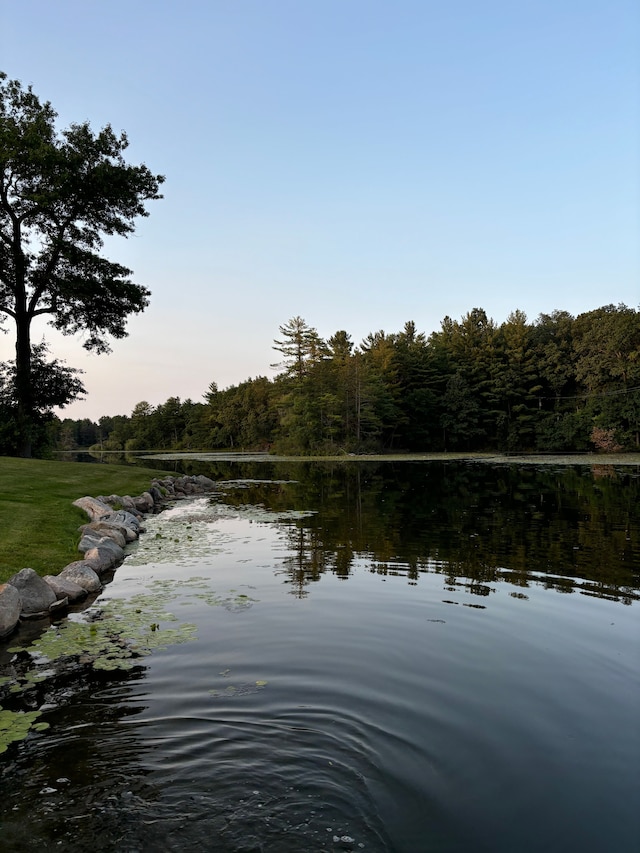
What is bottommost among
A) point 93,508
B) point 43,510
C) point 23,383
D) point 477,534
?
point 477,534

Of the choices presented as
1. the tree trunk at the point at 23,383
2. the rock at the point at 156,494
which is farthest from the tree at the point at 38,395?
the rock at the point at 156,494

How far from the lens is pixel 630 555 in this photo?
35.3ft

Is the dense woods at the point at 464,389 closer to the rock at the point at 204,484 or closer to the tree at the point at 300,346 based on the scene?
the tree at the point at 300,346

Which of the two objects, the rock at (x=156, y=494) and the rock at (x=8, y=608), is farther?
the rock at (x=156, y=494)

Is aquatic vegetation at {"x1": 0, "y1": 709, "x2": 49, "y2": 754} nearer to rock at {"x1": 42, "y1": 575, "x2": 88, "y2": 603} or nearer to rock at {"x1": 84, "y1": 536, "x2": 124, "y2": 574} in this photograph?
rock at {"x1": 42, "y1": 575, "x2": 88, "y2": 603}

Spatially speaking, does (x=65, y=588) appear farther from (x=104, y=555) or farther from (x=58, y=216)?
(x=58, y=216)

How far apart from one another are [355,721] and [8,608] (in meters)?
4.94

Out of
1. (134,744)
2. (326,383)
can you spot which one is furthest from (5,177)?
(326,383)

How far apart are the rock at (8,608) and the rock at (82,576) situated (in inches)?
57.7

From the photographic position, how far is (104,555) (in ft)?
34.4

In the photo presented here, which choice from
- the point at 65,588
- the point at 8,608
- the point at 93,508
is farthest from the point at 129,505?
the point at 8,608

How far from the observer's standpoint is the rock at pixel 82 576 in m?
8.77

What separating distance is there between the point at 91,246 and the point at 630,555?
90.2 ft

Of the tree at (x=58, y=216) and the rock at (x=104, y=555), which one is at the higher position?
the tree at (x=58, y=216)
